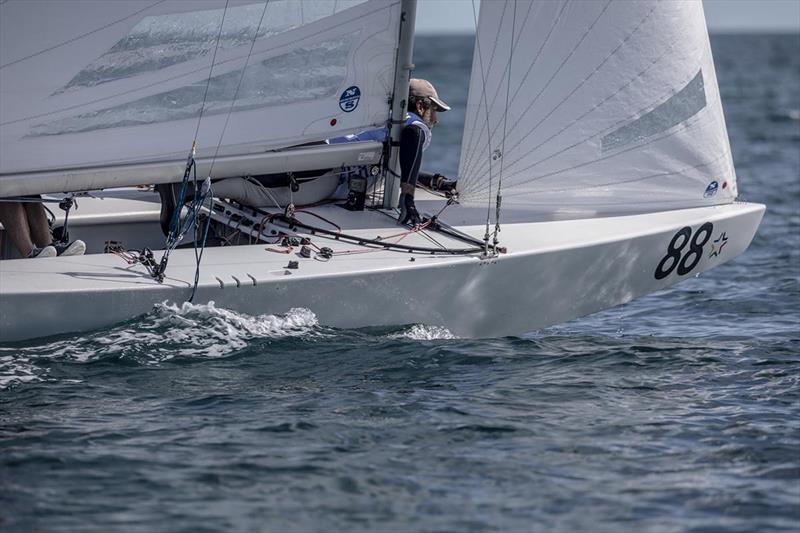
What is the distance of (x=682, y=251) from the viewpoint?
7117 millimetres

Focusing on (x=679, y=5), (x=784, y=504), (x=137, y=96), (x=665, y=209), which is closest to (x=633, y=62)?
(x=679, y=5)

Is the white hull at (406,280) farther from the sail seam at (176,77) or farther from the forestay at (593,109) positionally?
the sail seam at (176,77)

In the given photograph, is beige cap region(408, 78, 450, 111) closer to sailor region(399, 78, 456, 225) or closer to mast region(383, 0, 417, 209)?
sailor region(399, 78, 456, 225)

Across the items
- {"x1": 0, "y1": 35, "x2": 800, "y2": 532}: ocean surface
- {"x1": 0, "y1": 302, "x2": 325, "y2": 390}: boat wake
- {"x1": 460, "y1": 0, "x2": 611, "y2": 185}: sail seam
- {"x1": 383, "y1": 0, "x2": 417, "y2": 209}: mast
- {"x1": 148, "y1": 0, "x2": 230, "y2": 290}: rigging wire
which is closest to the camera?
{"x1": 0, "y1": 35, "x2": 800, "y2": 532}: ocean surface

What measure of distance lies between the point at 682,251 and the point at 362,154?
5.96 ft

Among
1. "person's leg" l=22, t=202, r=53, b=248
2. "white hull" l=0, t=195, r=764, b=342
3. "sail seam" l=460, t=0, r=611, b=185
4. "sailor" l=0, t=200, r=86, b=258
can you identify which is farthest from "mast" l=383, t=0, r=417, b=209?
"person's leg" l=22, t=202, r=53, b=248

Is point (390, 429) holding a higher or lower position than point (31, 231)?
lower

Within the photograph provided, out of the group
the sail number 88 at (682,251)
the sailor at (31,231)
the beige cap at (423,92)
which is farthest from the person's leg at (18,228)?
the sail number 88 at (682,251)

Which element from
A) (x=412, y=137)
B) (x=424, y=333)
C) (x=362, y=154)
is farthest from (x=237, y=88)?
(x=424, y=333)

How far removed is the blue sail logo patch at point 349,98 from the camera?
22.5ft

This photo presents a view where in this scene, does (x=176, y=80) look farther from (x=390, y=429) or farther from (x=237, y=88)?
(x=390, y=429)

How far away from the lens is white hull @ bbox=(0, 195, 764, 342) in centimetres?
585

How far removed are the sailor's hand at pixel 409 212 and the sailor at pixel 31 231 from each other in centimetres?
169

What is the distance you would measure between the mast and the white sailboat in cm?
1
